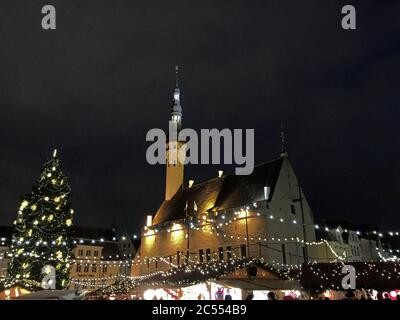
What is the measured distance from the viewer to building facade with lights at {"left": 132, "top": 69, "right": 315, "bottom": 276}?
31.9m

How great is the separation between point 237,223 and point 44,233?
1737 cm

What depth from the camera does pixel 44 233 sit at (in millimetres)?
24703

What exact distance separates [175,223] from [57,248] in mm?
17794

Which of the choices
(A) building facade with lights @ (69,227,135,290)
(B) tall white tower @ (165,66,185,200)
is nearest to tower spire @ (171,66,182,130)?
(B) tall white tower @ (165,66,185,200)

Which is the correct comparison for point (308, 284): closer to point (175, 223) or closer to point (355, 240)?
point (175, 223)

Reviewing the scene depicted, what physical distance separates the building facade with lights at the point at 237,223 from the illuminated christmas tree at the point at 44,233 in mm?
13073

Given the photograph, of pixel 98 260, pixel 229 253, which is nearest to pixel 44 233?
pixel 229 253

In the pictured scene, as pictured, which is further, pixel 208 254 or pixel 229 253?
pixel 208 254

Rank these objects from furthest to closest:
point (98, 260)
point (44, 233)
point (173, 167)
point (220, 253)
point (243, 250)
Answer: point (98, 260) < point (173, 167) < point (220, 253) < point (243, 250) < point (44, 233)

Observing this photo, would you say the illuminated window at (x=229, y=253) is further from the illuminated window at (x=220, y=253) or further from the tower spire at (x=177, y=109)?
the tower spire at (x=177, y=109)

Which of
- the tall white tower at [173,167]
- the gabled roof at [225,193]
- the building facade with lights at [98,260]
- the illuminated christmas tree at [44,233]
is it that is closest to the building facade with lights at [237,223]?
the gabled roof at [225,193]

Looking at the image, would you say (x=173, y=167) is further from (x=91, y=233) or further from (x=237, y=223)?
(x=91, y=233)

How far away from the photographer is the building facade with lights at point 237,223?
31906mm
